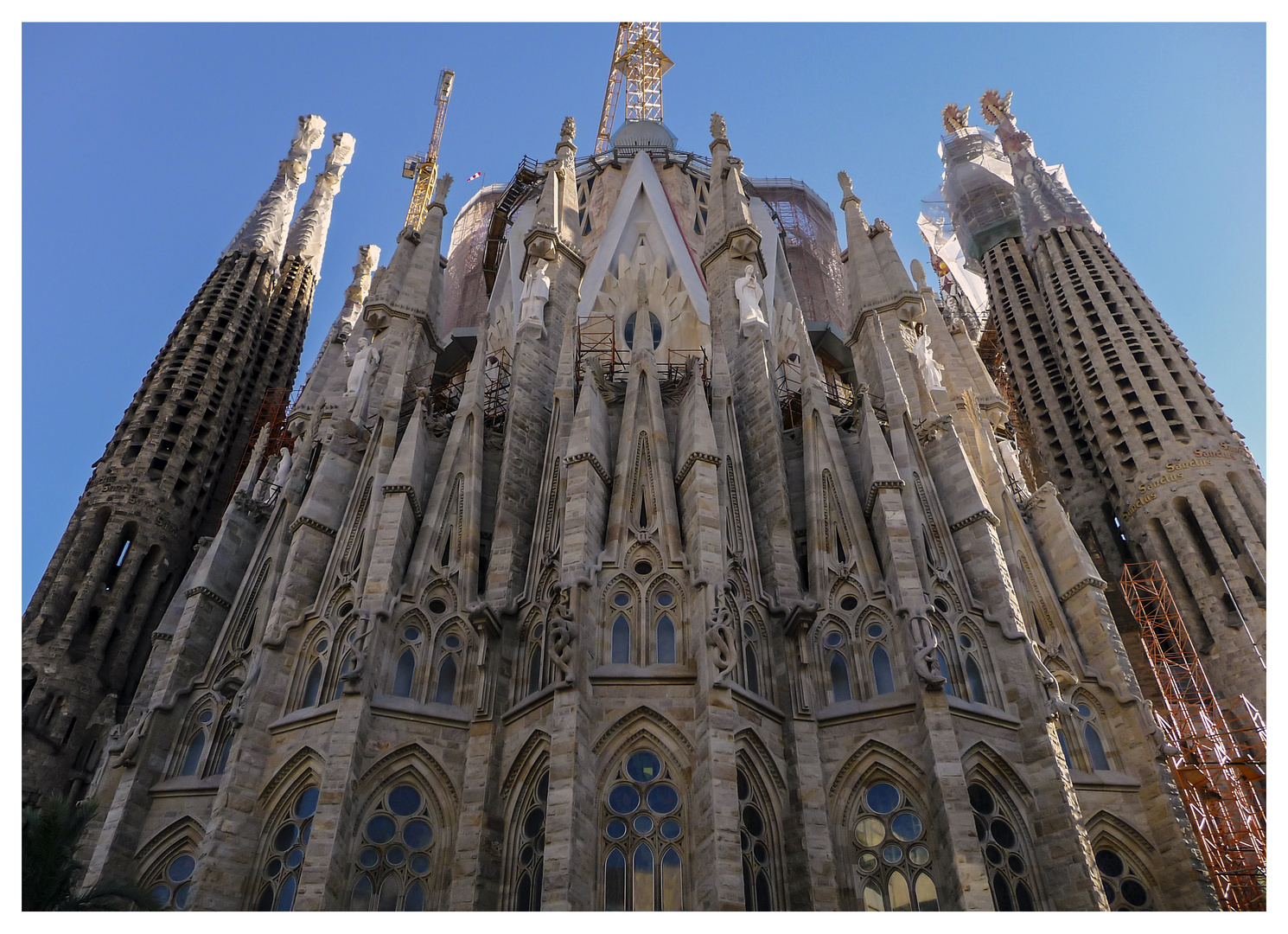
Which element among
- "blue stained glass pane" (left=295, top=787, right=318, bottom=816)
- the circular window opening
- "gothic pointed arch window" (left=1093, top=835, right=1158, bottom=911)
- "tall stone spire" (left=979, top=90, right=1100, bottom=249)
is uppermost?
"tall stone spire" (left=979, top=90, right=1100, bottom=249)

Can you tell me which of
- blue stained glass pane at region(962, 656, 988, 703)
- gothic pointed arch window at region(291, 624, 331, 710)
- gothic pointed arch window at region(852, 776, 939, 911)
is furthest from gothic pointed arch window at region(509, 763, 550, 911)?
blue stained glass pane at region(962, 656, 988, 703)

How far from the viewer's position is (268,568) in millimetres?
20797

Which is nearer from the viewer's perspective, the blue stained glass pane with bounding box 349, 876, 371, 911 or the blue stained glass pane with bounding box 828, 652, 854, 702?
the blue stained glass pane with bounding box 349, 876, 371, 911

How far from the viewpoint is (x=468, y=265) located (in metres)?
41.3

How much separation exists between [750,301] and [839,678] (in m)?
10.6

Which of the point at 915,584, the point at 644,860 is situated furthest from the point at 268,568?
the point at 915,584

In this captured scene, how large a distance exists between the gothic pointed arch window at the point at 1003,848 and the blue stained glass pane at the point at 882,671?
1.87 metres

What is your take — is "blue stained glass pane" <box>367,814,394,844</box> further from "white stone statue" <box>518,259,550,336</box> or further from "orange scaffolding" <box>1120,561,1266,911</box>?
"orange scaffolding" <box>1120,561,1266,911</box>

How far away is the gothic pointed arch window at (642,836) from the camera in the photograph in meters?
14.3

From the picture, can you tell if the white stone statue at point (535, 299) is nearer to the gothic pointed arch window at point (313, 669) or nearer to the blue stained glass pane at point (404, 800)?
the gothic pointed arch window at point (313, 669)

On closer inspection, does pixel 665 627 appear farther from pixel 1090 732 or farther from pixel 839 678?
pixel 1090 732

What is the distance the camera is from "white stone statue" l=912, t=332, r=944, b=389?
81.5ft

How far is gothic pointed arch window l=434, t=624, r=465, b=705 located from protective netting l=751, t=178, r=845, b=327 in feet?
69.5

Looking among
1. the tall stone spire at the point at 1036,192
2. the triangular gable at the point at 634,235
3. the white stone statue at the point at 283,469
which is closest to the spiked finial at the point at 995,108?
the tall stone spire at the point at 1036,192
